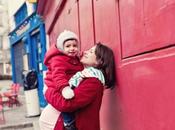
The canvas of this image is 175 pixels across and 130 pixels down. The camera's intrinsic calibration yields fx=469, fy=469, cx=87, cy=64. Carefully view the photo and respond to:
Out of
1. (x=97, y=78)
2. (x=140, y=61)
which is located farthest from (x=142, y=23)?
(x=97, y=78)

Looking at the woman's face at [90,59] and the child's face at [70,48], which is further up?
the child's face at [70,48]

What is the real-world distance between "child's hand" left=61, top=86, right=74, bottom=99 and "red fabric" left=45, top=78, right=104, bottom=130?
33 millimetres

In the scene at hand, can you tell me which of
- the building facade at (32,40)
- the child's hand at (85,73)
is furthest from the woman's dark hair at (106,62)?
the building facade at (32,40)

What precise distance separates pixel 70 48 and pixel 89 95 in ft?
1.44

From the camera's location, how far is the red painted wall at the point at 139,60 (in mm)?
2689

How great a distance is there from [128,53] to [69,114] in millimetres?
725

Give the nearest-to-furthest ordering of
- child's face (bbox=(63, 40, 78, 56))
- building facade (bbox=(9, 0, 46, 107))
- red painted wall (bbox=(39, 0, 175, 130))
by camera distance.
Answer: red painted wall (bbox=(39, 0, 175, 130)) < child's face (bbox=(63, 40, 78, 56)) < building facade (bbox=(9, 0, 46, 107))

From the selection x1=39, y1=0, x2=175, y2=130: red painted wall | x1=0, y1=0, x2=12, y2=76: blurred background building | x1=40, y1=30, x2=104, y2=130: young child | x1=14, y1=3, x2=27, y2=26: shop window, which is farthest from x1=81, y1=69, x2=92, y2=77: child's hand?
x1=0, y1=0, x2=12, y2=76: blurred background building

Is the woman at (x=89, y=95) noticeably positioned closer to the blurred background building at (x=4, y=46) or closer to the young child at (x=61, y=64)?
the young child at (x=61, y=64)

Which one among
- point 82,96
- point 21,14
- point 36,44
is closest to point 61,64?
point 82,96

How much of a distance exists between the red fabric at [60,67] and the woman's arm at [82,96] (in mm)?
110

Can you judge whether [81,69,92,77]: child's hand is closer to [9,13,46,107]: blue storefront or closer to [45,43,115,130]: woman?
[45,43,115,130]: woman

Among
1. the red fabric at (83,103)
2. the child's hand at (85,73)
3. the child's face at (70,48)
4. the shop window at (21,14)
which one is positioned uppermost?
the shop window at (21,14)

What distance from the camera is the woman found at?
3730 millimetres
